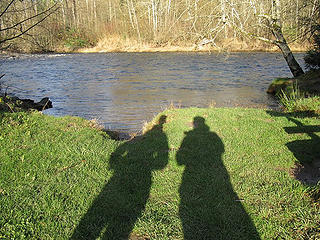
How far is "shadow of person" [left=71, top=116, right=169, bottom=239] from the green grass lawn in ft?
0.05

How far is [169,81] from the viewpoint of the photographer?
20.9 m

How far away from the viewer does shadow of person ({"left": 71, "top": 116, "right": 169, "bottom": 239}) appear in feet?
13.0

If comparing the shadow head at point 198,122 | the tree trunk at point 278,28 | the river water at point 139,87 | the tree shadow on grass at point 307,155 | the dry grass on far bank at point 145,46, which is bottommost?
the dry grass on far bank at point 145,46

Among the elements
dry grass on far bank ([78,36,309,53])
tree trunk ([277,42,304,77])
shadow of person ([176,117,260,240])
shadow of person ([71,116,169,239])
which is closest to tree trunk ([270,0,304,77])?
tree trunk ([277,42,304,77])

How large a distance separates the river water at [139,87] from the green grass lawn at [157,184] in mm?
3894

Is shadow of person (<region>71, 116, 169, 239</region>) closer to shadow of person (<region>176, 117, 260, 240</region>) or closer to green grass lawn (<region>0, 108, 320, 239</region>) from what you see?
green grass lawn (<region>0, 108, 320, 239</region>)

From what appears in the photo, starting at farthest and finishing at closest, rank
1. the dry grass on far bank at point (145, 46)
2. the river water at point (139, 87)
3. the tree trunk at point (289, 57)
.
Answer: the dry grass on far bank at point (145, 46), the tree trunk at point (289, 57), the river water at point (139, 87)

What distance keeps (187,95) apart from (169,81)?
15.3ft

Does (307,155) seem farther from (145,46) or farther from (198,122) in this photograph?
(145,46)

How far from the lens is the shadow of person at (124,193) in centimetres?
395

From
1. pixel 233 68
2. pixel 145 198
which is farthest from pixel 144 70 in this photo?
pixel 145 198

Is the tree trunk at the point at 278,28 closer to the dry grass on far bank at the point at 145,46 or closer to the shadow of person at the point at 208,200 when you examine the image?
the shadow of person at the point at 208,200

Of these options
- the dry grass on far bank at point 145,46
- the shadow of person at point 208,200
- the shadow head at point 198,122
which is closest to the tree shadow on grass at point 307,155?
the shadow of person at point 208,200

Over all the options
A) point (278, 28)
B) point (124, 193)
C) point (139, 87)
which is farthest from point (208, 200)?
point (139, 87)
